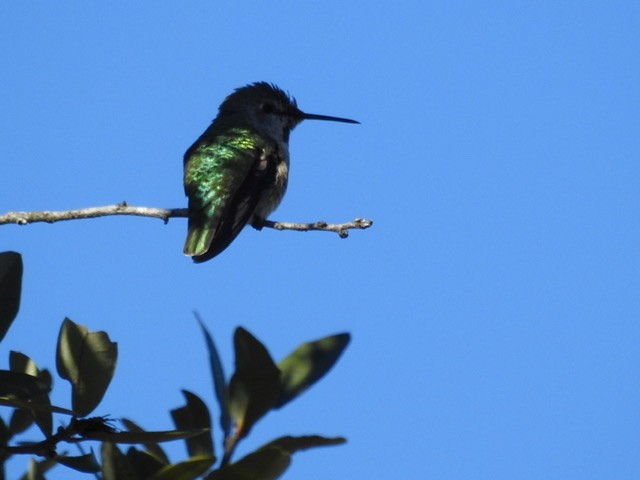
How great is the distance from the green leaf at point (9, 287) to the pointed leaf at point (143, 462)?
321 millimetres

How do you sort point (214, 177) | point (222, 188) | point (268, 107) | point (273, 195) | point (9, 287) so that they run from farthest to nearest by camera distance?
point (268, 107), point (273, 195), point (214, 177), point (222, 188), point (9, 287)

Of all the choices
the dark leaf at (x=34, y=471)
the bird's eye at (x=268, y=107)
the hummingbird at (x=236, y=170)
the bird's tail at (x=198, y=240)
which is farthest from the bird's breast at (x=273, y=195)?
the dark leaf at (x=34, y=471)

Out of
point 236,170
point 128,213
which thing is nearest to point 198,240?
point 236,170

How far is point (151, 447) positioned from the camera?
1386mm

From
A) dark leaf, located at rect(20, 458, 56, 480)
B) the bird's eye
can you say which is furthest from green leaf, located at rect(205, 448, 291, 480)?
the bird's eye

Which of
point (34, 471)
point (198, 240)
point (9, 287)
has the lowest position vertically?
point (34, 471)

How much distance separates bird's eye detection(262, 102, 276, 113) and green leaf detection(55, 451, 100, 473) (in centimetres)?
640

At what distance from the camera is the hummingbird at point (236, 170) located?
18.1ft

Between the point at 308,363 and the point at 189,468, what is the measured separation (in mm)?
221

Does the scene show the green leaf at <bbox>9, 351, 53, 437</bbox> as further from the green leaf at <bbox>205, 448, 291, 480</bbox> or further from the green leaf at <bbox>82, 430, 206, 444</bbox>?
the green leaf at <bbox>205, 448, 291, 480</bbox>

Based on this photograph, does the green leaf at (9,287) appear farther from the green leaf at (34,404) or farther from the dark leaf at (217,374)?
the dark leaf at (217,374)

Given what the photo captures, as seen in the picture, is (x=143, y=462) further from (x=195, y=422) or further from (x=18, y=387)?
(x=18, y=387)

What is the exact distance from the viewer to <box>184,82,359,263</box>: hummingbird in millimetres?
5516

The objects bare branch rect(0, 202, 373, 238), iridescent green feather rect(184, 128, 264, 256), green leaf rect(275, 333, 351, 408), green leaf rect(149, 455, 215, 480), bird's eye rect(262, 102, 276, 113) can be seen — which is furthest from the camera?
bird's eye rect(262, 102, 276, 113)
